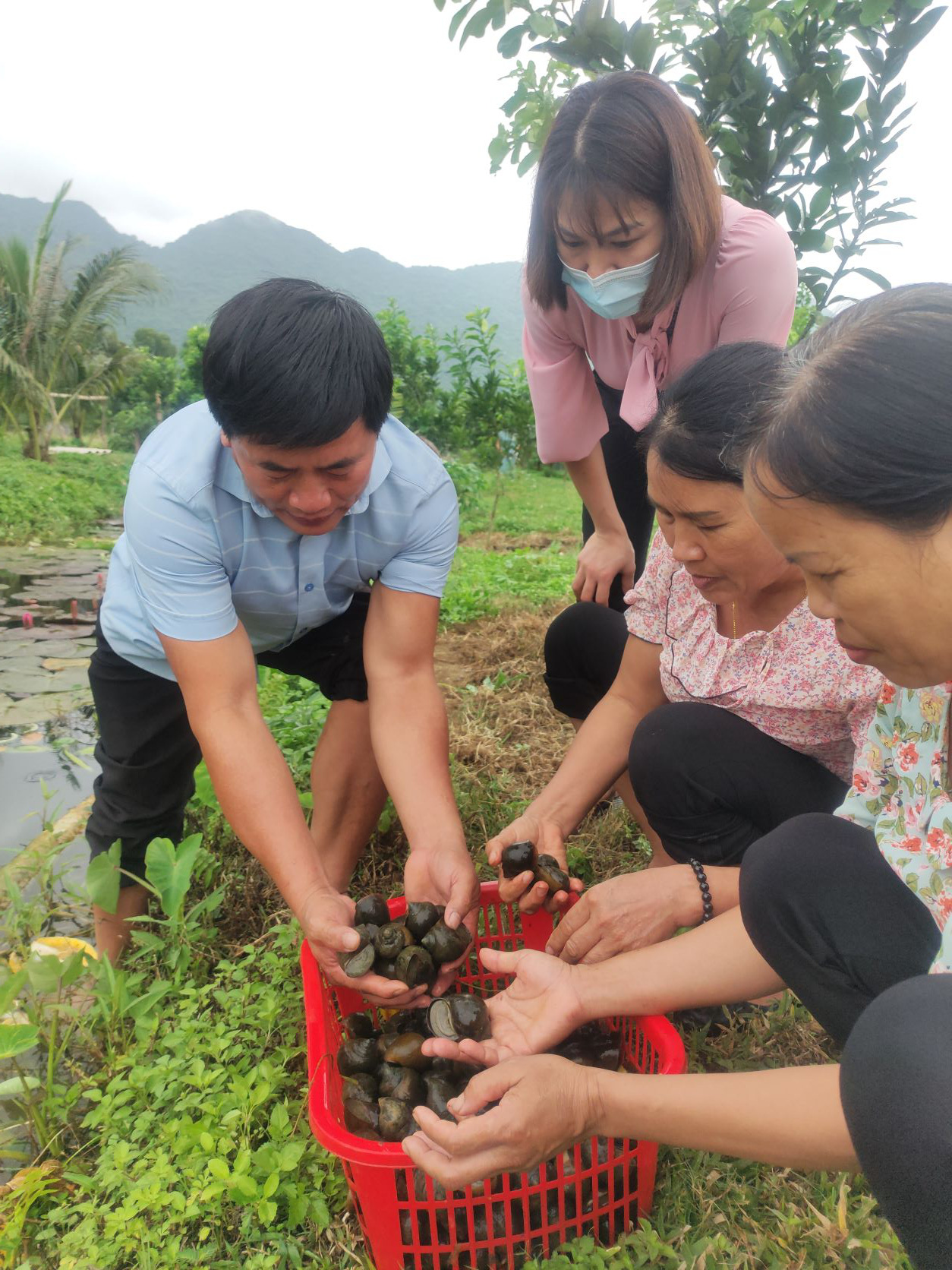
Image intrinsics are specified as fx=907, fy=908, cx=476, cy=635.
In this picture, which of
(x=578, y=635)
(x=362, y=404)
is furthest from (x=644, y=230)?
→ (x=578, y=635)

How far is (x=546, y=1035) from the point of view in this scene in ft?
5.35

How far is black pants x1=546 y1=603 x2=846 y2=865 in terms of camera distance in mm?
1977

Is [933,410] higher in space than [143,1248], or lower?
higher

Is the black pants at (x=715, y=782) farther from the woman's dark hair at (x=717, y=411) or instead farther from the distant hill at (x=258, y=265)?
the distant hill at (x=258, y=265)

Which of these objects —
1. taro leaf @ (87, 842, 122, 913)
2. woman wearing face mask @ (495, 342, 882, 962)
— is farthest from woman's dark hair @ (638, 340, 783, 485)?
taro leaf @ (87, 842, 122, 913)

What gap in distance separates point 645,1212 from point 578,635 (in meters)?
1.49

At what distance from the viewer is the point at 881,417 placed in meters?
1.05

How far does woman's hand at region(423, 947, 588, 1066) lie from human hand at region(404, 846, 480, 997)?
0.23m

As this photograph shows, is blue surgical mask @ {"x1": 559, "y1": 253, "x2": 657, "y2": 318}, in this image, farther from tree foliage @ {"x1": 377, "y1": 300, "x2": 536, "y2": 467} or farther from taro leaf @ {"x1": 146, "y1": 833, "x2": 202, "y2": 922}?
tree foliage @ {"x1": 377, "y1": 300, "x2": 536, "y2": 467}

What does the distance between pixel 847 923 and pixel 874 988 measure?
11 cm

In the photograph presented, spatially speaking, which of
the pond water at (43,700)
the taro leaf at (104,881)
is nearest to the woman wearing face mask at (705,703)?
the taro leaf at (104,881)

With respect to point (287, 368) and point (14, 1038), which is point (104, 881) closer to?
point (14, 1038)

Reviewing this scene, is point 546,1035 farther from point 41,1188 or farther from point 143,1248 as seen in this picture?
point 41,1188

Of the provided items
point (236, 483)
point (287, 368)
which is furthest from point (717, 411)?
point (236, 483)
